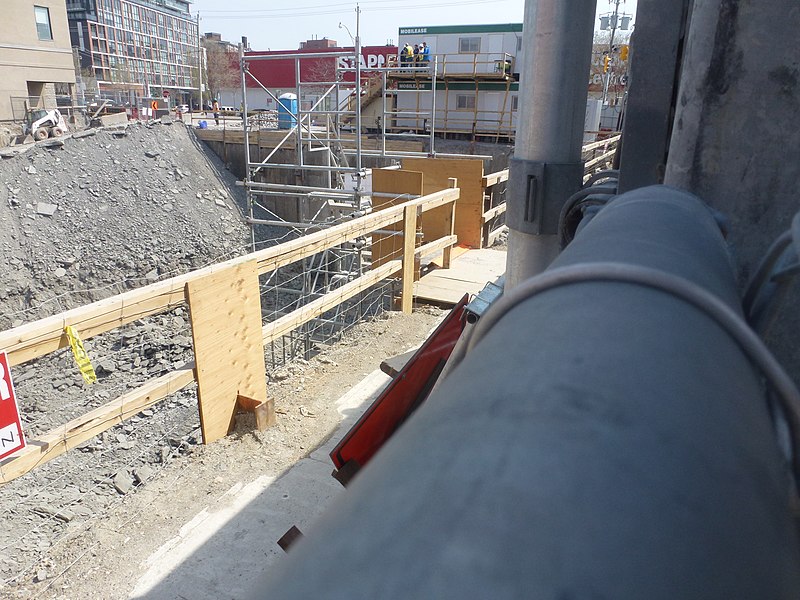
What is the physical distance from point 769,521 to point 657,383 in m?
0.18

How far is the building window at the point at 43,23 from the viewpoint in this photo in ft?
124

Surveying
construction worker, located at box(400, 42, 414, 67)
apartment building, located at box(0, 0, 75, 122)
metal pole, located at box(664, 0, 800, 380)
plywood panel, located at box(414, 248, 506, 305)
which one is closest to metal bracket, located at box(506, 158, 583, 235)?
metal pole, located at box(664, 0, 800, 380)

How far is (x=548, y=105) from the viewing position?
2900mm

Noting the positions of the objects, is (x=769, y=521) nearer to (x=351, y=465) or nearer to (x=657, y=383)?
(x=657, y=383)

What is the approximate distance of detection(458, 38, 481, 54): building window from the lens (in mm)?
32562

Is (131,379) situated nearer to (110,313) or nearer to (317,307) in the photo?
(317,307)

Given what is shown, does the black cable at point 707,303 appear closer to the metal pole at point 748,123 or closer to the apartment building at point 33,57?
the metal pole at point 748,123

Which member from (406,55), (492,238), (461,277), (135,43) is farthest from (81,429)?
(135,43)

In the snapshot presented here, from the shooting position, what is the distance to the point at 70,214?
20.3 metres

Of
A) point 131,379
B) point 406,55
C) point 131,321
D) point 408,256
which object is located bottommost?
point 131,379

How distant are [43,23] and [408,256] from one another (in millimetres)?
41310

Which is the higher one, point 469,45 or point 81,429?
point 469,45

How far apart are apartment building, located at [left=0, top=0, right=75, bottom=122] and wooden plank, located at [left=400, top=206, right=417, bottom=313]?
115 ft

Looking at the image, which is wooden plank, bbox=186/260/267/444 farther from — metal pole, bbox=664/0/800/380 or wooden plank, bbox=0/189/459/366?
metal pole, bbox=664/0/800/380
